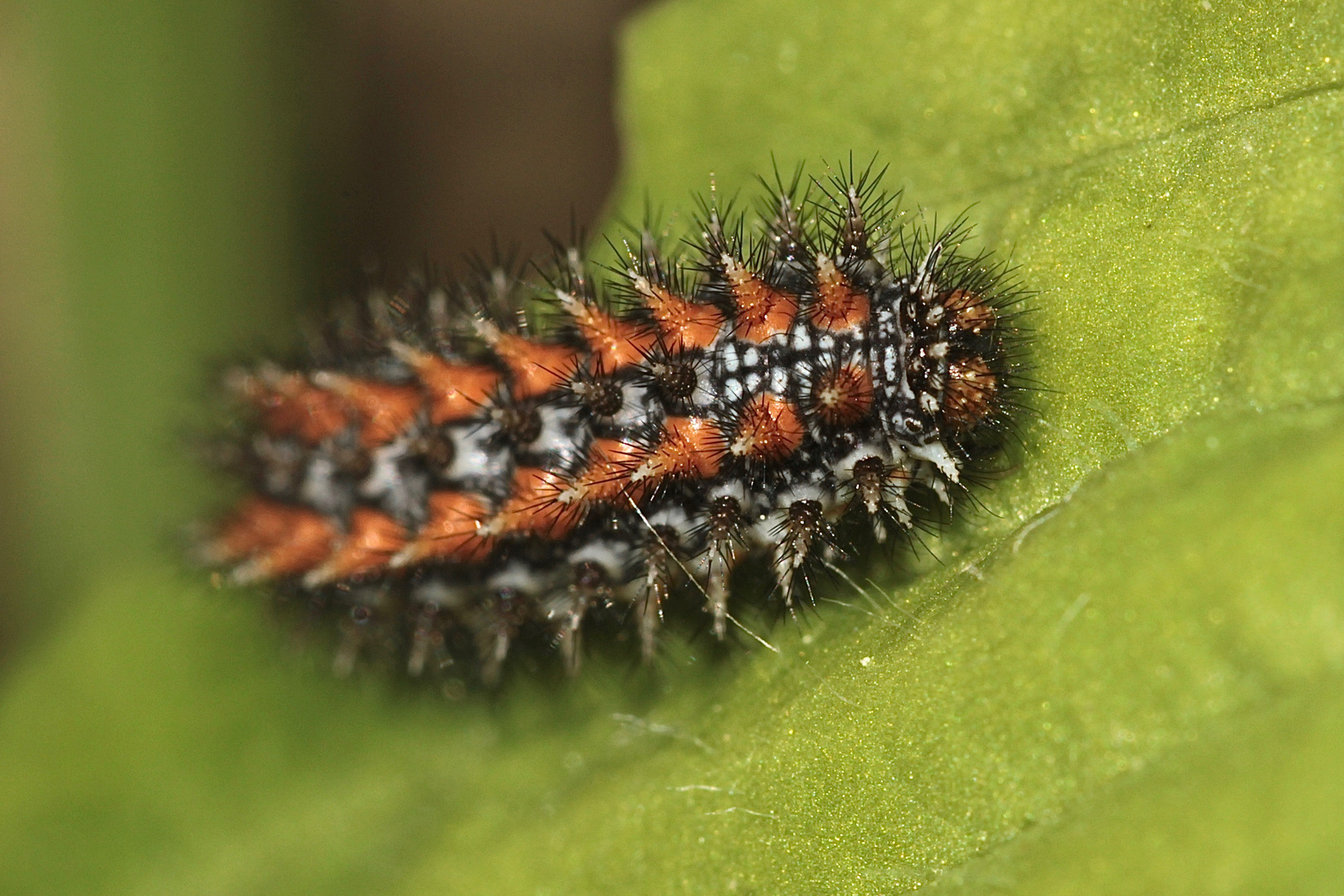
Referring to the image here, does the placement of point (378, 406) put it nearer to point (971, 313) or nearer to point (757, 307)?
point (757, 307)

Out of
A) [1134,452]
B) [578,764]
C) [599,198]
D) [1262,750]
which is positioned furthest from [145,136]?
[1262,750]

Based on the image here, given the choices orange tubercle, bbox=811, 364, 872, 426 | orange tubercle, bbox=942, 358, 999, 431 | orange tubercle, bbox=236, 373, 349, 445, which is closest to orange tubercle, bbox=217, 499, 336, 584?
orange tubercle, bbox=236, 373, 349, 445

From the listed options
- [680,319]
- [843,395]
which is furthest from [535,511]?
[843,395]

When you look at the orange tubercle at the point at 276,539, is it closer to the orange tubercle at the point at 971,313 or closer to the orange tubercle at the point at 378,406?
the orange tubercle at the point at 378,406

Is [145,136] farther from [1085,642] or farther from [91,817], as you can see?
[1085,642]

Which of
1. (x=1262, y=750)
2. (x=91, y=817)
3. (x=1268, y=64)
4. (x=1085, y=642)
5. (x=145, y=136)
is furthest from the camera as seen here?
(x=145, y=136)
